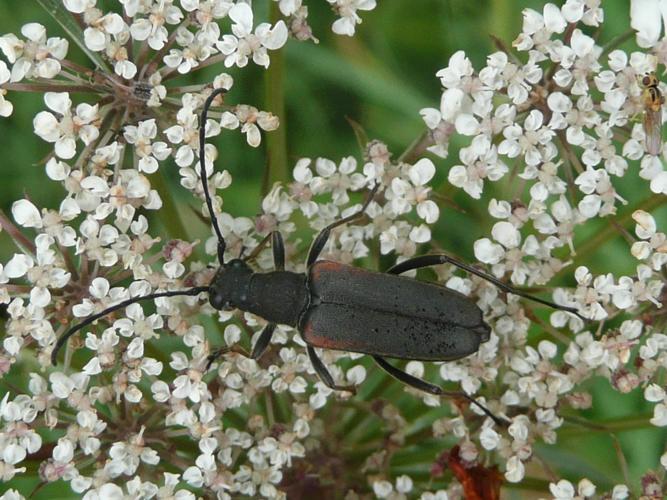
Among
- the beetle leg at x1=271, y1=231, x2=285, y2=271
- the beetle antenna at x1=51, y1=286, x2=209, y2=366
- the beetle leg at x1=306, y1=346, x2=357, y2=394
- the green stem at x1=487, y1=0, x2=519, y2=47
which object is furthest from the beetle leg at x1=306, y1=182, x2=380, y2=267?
the green stem at x1=487, y1=0, x2=519, y2=47

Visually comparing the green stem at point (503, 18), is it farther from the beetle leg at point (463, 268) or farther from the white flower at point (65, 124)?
the white flower at point (65, 124)

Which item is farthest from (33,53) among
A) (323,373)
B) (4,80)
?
(323,373)

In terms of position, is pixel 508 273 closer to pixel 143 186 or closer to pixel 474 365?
pixel 474 365

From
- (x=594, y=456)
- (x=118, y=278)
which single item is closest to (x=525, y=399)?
(x=594, y=456)

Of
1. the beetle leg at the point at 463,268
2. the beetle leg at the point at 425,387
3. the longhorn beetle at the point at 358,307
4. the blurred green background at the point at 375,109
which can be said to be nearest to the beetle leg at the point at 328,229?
the longhorn beetle at the point at 358,307

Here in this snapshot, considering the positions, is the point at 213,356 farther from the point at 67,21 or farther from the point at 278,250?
the point at 67,21
